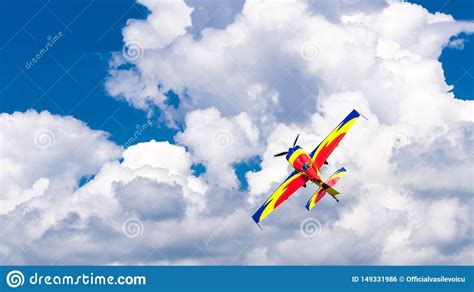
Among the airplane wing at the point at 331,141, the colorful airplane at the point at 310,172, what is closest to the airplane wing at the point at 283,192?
the colorful airplane at the point at 310,172

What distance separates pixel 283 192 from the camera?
50562mm

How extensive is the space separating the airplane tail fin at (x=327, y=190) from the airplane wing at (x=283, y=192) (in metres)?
2.56

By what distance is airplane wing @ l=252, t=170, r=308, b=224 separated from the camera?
48750 mm

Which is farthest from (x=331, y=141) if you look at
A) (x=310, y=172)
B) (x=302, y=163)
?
(x=310, y=172)

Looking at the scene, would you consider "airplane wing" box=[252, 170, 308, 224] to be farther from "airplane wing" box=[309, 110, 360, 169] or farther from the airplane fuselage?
"airplane wing" box=[309, 110, 360, 169]

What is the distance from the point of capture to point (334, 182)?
48.4m

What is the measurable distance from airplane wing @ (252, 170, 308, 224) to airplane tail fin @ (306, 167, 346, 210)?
256 centimetres

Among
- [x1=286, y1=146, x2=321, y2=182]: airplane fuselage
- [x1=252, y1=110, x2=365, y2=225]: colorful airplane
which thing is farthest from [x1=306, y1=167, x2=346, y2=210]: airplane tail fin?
[x1=286, y1=146, x2=321, y2=182]: airplane fuselage

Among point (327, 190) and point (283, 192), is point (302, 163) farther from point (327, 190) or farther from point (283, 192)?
point (327, 190)

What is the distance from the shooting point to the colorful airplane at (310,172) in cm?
4756

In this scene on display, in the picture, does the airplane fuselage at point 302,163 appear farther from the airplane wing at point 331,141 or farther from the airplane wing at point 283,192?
the airplane wing at point 331,141

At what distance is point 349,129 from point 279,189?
33.6 feet

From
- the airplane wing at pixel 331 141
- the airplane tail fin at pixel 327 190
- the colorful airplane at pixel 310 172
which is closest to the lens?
the airplane tail fin at pixel 327 190

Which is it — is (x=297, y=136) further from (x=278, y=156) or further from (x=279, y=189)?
(x=279, y=189)
